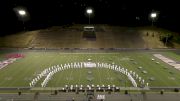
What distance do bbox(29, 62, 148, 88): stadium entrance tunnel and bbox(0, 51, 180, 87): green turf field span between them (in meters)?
0.72

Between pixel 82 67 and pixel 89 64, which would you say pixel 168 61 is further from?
pixel 82 67

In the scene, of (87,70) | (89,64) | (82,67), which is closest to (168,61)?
(89,64)

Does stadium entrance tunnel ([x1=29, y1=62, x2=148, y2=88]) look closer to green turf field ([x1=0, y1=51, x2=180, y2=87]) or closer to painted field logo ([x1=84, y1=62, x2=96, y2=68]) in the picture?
painted field logo ([x1=84, y1=62, x2=96, y2=68])

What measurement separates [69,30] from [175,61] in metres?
38.1

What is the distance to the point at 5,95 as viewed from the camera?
106 feet

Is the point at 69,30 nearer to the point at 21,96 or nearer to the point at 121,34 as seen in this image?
the point at 121,34

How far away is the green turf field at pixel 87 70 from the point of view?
125 ft

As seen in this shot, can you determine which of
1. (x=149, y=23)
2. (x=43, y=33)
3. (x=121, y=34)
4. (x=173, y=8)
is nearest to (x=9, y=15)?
(x=43, y=33)

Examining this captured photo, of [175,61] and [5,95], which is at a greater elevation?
[175,61]

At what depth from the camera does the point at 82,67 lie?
46.0 meters

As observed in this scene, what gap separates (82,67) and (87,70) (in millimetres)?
2170

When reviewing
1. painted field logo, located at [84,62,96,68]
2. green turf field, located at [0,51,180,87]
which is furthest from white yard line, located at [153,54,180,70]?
painted field logo, located at [84,62,96,68]

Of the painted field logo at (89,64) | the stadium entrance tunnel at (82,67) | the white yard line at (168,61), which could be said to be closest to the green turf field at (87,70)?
the stadium entrance tunnel at (82,67)

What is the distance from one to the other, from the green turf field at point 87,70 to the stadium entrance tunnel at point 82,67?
0.72m
